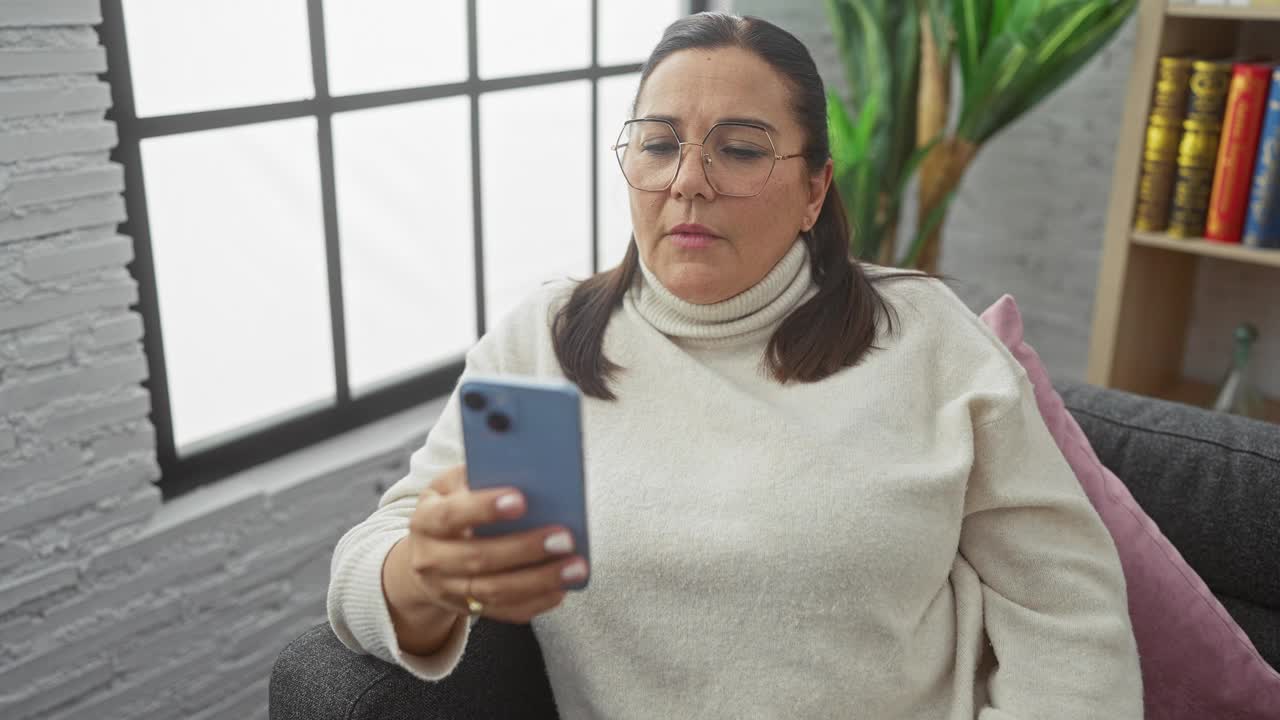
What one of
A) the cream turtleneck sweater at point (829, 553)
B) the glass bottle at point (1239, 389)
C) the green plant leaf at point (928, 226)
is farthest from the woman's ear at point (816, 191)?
the glass bottle at point (1239, 389)

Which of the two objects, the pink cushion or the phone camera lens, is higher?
the phone camera lens

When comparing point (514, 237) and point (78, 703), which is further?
point (514, 237)

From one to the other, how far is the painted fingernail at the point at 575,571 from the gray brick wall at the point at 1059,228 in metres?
2.08

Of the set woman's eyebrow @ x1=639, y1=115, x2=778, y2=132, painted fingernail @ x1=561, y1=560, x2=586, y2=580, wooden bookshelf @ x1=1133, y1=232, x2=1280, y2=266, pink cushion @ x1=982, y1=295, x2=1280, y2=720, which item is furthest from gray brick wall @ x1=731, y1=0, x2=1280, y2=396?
painted fingernail @ x1=561, y1=560, x2=586, y2=580

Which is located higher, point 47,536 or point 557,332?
point 557,332

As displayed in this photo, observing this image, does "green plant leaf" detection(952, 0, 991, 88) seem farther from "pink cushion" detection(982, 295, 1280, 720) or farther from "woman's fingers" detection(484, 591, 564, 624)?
"woman's fingers" detection(484, 591, 564, 624)

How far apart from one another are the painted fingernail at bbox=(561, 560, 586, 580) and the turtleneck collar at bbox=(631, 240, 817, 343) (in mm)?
441

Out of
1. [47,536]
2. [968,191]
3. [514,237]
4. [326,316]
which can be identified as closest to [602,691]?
[47,536]

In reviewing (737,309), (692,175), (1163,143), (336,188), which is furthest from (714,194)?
(1163,143)

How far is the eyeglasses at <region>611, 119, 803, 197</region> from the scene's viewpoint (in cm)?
120

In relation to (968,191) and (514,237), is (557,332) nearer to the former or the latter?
(514,237)

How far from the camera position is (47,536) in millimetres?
1558

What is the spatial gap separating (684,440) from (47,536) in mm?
940

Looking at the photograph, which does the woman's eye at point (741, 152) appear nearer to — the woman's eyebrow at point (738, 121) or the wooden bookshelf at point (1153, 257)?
the woman's eyebrow at point (738, 121)
